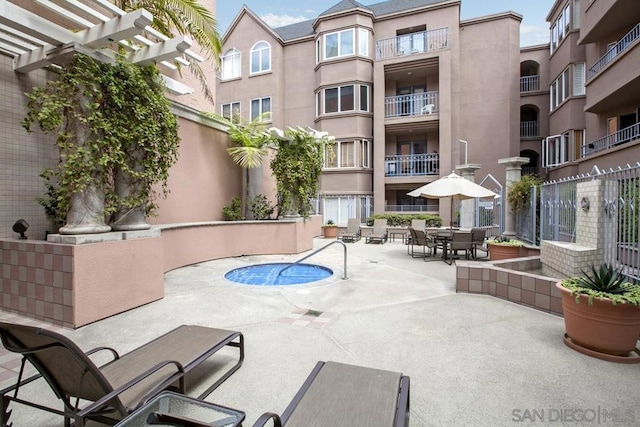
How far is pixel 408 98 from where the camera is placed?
19.4 metres

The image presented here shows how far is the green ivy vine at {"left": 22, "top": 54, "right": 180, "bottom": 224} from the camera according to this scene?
15.8 feet

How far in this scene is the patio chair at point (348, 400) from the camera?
6.89 feet

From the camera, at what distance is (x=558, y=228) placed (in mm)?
7379

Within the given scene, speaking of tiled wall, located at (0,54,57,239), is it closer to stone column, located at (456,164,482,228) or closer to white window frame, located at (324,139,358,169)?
stone column, located at (456,164,482,228)

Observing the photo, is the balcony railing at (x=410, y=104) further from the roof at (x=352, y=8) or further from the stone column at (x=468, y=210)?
the stone column at (x=468, y=210)

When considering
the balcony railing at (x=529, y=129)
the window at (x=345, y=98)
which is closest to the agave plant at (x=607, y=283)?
the window at (x=345, y=98)

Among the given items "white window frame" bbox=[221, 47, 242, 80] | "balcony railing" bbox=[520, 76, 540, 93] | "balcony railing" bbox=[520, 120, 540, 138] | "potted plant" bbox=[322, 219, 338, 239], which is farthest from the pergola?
"balcony railing" bbox=[520, 76, 540, 93]

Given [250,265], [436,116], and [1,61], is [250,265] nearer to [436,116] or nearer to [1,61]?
[1,61]

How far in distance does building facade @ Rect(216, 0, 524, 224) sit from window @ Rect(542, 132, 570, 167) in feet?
5.16

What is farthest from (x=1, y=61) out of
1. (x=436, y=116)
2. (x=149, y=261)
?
(x=436, y=116)

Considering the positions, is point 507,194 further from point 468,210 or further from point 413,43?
point 413,43

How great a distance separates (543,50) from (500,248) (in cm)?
1877

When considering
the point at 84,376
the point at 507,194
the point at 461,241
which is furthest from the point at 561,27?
the point at 84,376

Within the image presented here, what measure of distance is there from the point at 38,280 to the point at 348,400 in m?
5.18
